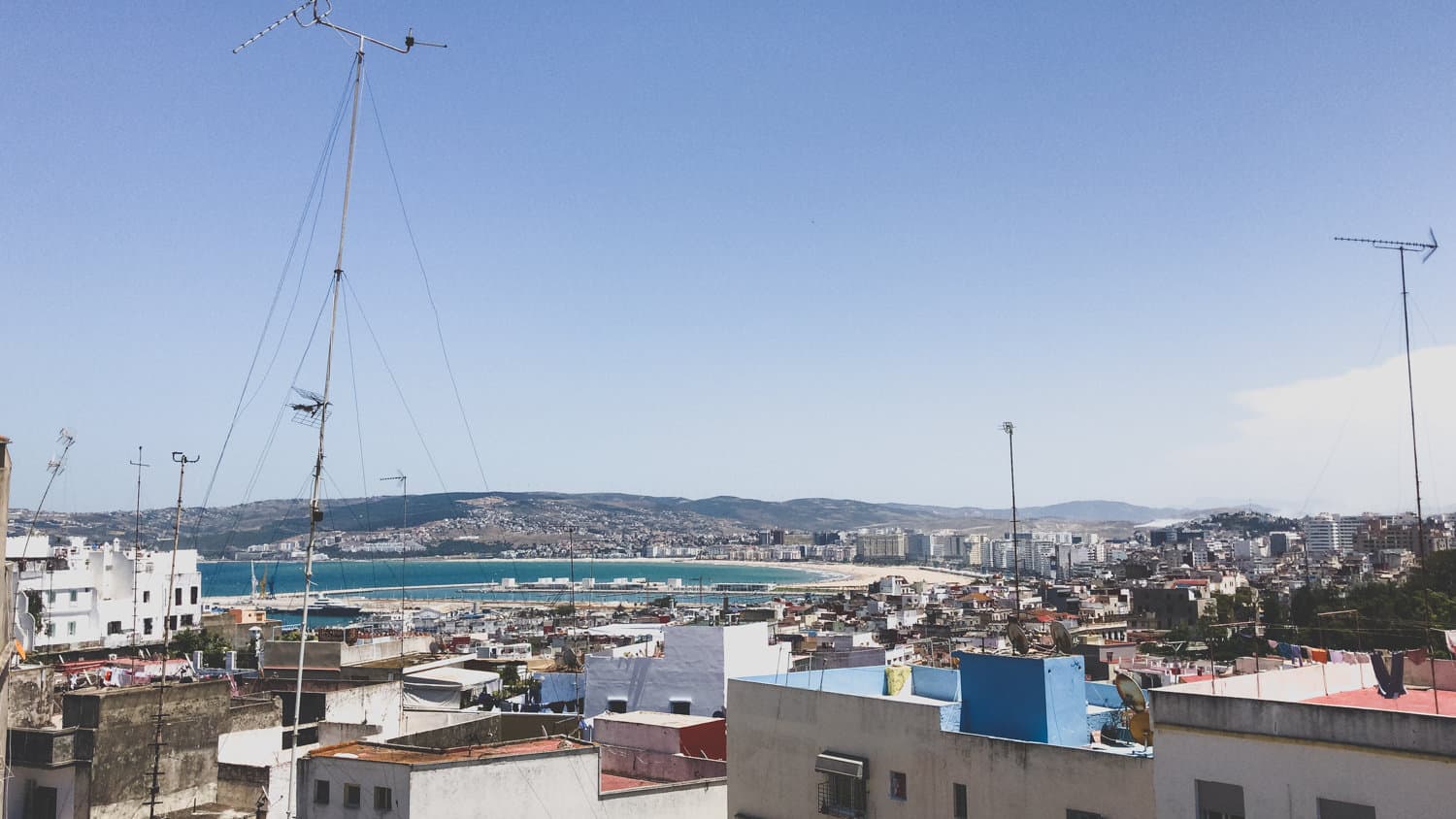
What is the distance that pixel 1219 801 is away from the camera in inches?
361

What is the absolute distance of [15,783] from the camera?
56.6 feet

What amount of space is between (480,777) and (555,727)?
5268 millimetres

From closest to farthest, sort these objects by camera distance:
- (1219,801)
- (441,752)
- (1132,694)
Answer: (1219,801)
(1132,694)
(441,752)

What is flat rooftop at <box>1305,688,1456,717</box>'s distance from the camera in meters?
9.45

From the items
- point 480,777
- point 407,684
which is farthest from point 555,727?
point 407,684

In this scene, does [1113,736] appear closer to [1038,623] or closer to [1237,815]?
[1237,815]

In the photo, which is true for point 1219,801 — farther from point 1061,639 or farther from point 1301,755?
point 1061,639

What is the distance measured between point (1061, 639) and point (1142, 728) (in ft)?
7.00

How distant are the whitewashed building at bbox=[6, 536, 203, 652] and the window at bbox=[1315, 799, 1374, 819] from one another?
4107 centimetres

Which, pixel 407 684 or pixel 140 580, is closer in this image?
pixel 407 684

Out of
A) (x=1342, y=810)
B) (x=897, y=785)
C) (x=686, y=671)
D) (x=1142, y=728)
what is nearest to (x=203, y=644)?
(x=686, y=671)

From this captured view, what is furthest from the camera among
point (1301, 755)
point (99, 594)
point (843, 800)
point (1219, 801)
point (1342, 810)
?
point (99, 594)

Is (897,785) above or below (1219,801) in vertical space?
below

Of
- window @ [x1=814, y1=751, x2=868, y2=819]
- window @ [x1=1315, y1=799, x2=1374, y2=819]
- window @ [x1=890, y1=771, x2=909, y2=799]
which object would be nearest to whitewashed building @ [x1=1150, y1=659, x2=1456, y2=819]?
window @ [x1=1315, y1=799, x2=1374, y2=819]
